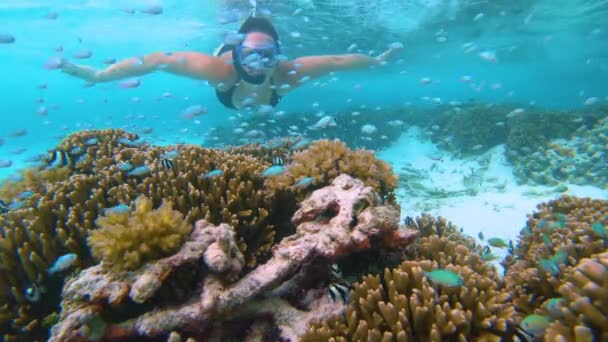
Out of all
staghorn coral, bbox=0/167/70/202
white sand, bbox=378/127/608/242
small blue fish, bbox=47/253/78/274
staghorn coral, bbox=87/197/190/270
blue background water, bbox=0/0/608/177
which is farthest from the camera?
blue background water, bbox=0/0/608/177

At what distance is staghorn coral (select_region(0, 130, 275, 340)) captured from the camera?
3734 mm

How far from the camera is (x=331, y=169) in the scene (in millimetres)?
4906

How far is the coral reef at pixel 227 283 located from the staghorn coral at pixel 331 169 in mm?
781

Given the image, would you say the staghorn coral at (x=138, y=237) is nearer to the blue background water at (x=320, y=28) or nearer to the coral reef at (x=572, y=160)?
the coral reef at (x=572, y=160)

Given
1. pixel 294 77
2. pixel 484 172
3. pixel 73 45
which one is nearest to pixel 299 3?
pixel 294 77

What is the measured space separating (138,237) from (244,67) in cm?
820

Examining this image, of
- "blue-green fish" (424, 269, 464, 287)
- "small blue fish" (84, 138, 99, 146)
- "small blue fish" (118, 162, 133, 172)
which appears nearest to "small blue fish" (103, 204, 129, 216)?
"small blue fish" (118, 162, 133, 172)

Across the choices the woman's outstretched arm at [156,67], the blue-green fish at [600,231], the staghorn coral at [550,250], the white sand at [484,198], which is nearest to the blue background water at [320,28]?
the white sand at [484,198]

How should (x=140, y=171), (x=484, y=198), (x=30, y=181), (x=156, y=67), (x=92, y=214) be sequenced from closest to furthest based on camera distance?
(x=92, y=214) → (x=140, y=171) → (x=30, y=181) → (x=156, y=67) → (x=484, y=198)

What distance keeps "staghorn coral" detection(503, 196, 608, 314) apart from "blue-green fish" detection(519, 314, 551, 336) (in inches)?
38.6

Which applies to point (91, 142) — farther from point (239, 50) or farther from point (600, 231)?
point (600, 231)

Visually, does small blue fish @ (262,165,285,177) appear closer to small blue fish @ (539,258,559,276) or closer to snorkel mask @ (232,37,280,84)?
small blue fish @ (539,258,559,276)

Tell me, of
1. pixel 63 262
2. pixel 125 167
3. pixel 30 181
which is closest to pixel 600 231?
pixel 63 262

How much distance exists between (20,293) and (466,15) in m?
35.4
